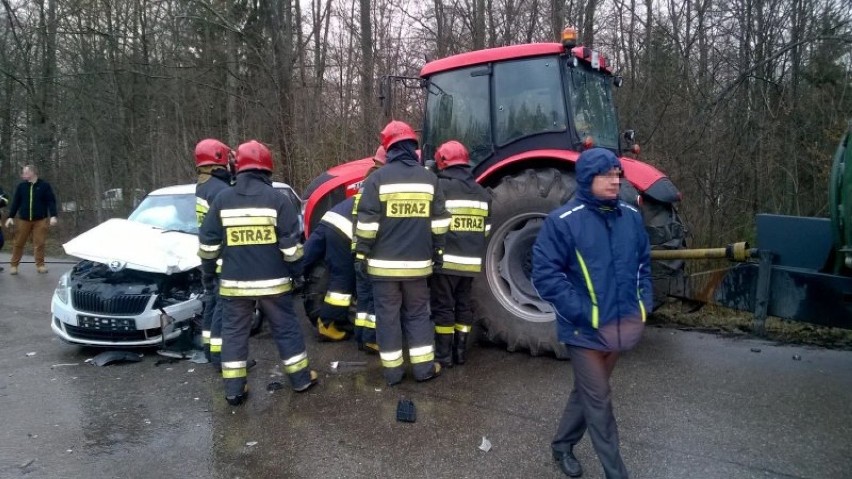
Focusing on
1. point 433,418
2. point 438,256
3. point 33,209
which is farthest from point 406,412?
point 33,209

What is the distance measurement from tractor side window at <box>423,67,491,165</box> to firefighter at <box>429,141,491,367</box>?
2.01ft

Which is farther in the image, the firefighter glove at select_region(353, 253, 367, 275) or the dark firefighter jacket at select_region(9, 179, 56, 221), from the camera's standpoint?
the dark firefighter jacket at select_region(9, 179, 56, 221)

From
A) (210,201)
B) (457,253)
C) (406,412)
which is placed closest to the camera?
(406,412)

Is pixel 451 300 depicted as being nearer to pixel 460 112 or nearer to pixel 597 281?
pixel 460 112

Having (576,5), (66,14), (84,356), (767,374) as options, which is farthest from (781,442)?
(66,14)

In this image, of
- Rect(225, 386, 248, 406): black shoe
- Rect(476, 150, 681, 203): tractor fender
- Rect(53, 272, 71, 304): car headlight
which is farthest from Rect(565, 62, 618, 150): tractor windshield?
Rect(53, 272, 71, 304): car headlight

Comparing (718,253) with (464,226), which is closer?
(718,253)

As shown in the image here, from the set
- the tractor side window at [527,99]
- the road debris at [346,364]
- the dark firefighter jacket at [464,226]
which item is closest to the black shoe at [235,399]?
the road debris at [346,364]

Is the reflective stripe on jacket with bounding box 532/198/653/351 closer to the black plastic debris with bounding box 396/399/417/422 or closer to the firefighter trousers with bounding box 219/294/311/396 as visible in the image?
the black plastic debris with bounding box 396/399/417/422

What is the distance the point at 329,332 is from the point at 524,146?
2659mm

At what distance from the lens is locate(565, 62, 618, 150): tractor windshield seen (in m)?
5.48

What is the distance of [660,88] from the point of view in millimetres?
10266

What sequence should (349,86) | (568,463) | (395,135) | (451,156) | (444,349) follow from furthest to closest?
(349,86), (444,349), (451,156), (395,135), (568,463)

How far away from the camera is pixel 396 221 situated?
4715 mm
